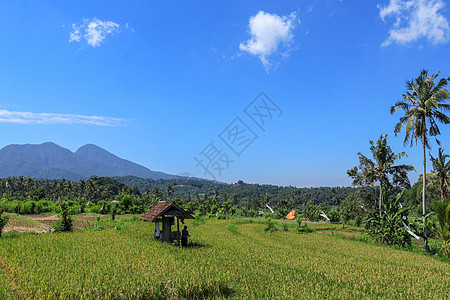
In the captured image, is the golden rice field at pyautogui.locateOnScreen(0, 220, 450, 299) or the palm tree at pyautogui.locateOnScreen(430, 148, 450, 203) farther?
the palm tree at pyautogui.locateOnScreen(430, 148, 450, 203)

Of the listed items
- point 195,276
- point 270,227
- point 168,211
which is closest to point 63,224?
point 168,211

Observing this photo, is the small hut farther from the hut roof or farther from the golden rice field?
the golden rice field

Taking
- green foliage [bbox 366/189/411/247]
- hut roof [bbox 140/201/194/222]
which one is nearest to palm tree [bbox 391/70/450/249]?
green foliage [bbox 366/189/411/247]

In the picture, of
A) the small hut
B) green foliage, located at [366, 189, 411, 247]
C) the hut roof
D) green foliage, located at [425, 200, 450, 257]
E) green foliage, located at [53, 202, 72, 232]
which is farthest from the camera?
green foliage, located at [53, 202, 72, 232]

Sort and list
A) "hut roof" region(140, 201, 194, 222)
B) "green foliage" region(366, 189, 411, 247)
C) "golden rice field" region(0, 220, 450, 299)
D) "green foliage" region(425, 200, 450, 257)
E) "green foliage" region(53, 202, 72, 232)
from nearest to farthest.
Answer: "golden rice field" region(0, 220, 450, 299) < "hut roof" region(140, 201, 194, 222) < "green foliage" region(425, 200, 450, 257) < "green foliage" region(366, 189, 411, 247) < "green foliage" region(53, 202, 72, 232)

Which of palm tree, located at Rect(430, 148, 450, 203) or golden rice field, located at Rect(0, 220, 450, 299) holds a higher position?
palm tree, located at Rect(430, 148, 450, 203)

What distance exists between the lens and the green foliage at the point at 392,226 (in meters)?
21.3

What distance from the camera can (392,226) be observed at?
2183 cm

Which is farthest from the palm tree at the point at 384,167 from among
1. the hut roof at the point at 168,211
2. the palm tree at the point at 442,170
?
the hut roof at the point at 168,211

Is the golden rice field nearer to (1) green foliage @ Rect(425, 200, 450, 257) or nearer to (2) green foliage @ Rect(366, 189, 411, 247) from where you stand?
(1) green foliage @ Rect(425, 200, 450, 257)

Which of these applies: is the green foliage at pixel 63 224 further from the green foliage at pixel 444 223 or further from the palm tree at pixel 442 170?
the palm tree at pixel 442 170

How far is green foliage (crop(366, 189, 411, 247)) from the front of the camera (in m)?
21.3

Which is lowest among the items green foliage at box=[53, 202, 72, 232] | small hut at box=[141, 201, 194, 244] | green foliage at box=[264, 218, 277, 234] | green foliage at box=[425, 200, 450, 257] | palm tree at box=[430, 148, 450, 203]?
green foliage at box=[53, 202, 72, 232]

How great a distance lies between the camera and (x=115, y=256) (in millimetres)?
12625
